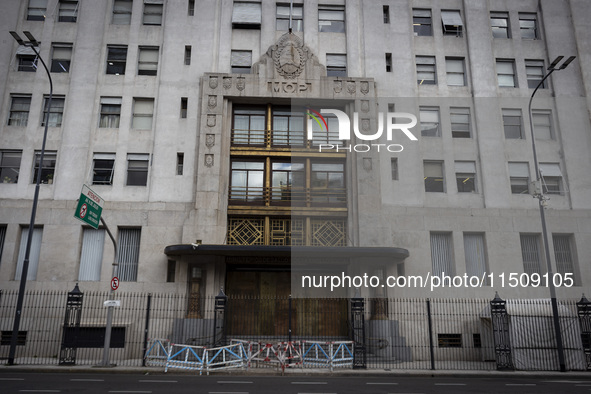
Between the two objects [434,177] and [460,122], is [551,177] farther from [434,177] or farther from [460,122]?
[434,177]

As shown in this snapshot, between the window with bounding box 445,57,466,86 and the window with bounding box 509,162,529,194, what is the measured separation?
→ 622 centimetres

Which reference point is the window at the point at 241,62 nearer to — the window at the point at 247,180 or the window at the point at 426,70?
the window at the point at 247,180

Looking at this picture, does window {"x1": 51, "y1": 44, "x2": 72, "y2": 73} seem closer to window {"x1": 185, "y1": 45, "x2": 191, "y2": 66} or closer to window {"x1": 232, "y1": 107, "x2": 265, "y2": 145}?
window {"x1": 185, "y1": 45, "x2": 191, "y2": 66}

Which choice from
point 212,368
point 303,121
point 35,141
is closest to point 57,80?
point 35,141

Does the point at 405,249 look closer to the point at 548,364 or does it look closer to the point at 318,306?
the point at 318,306

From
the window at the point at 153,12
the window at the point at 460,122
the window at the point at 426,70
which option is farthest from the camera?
the window at the point at 153,12

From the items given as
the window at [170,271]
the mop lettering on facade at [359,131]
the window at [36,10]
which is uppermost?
the window at [36,10]

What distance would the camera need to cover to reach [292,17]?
27.9 metres

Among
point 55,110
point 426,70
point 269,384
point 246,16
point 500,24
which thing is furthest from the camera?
point 500,24

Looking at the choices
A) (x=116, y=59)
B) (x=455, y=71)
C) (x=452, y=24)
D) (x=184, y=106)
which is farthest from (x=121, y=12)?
(x=455, y=71)

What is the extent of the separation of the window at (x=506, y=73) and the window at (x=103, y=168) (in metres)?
24.7

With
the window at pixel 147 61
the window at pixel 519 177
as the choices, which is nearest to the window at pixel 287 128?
the window at pixel 147 61

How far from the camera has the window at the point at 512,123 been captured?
2669 cm

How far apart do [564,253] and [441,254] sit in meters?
7.19
